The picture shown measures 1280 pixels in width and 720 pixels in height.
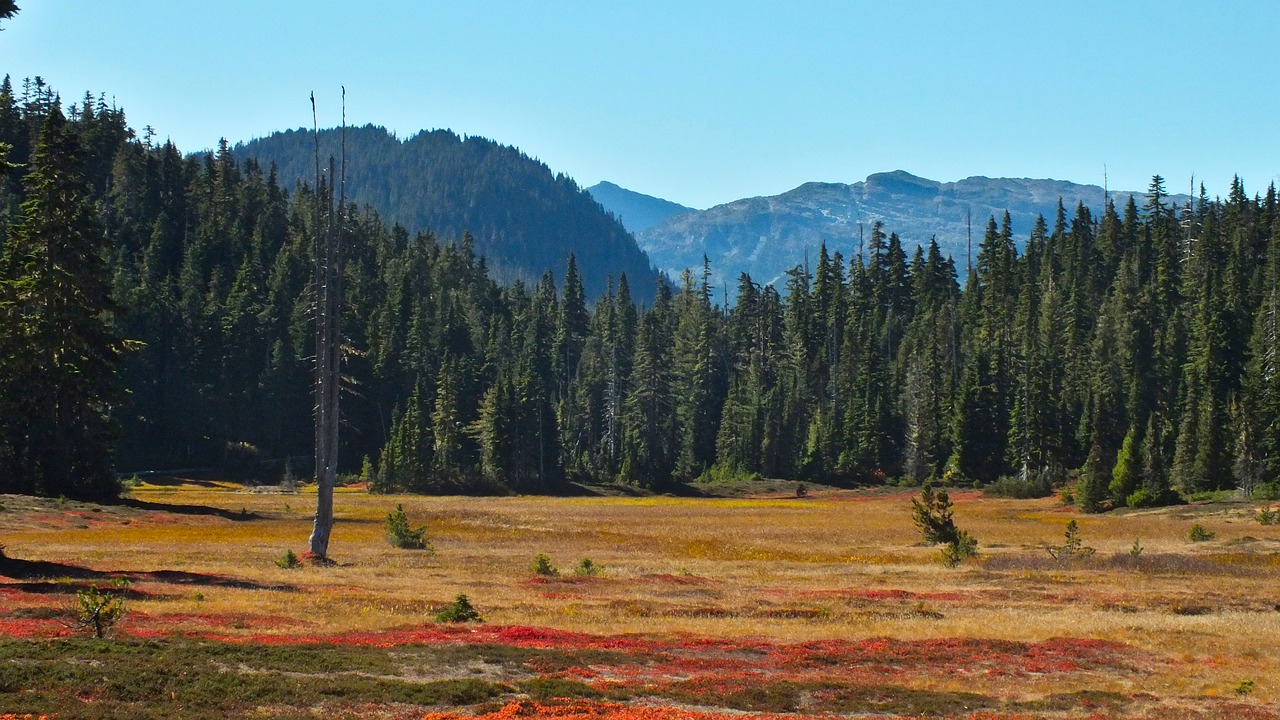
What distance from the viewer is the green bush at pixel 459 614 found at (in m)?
27.0

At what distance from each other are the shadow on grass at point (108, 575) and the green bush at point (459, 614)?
655 centimetres

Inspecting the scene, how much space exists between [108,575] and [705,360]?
4444 inches

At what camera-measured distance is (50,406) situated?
58.1 meters

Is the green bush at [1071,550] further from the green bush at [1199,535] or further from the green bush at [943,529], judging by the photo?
the green bush at [1199,535]

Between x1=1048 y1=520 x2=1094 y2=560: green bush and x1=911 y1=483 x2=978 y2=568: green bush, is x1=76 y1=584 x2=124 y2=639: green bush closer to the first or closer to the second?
x1=911 y1=483 x2=978 y2=568: green bush

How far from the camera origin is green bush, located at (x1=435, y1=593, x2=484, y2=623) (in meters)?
27.0

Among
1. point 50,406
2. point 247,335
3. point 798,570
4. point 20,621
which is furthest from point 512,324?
point 20,621

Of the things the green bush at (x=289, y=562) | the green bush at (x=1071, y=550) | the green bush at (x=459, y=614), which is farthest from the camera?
the green bush at (x=1071, y=550)

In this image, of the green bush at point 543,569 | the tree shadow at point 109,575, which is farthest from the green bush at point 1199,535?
the tree shadow at point 109,575

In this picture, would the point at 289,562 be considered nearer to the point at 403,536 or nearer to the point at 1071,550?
the point at 403,536

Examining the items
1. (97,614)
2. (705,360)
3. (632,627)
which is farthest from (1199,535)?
(705,360)

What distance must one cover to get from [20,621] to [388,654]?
7404 millimetres

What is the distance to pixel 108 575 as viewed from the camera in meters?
32.1

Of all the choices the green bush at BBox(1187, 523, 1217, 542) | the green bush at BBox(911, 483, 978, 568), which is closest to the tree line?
the green bush at BBox(1187, 523, 1217, 542)
